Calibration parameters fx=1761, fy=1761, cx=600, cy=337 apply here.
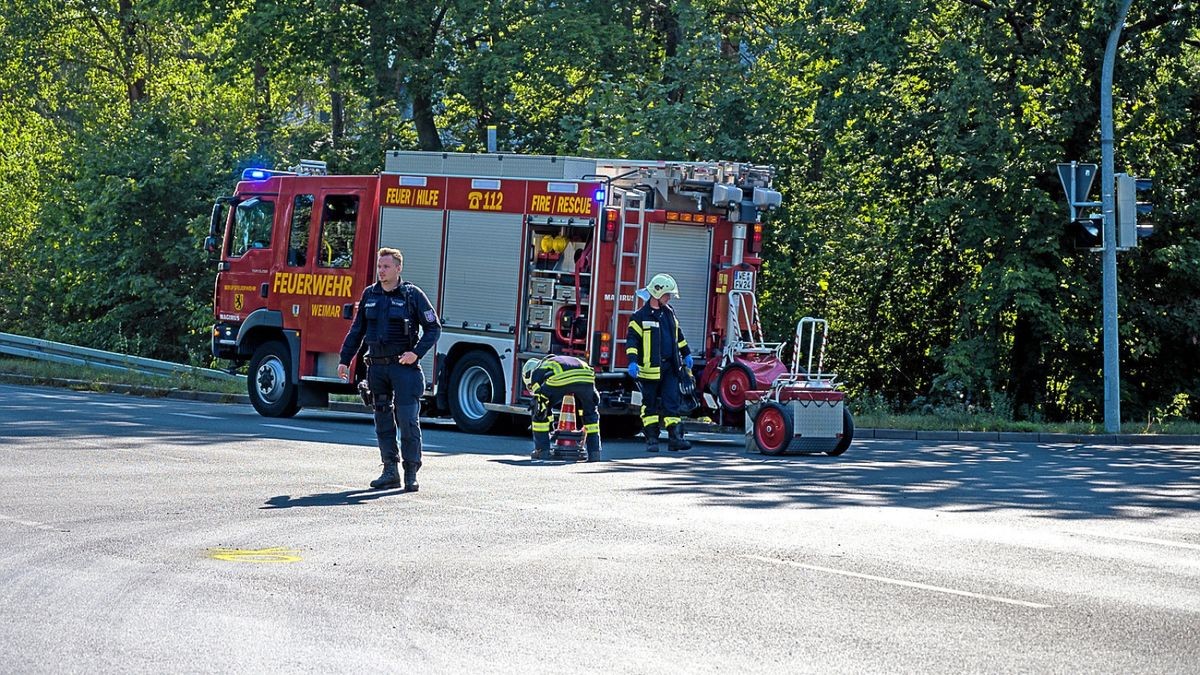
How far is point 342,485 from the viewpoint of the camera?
43.6ft

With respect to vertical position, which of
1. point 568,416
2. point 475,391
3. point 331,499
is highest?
point 475,391

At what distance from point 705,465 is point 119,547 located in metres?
7.34

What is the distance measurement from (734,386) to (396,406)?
6.61 m

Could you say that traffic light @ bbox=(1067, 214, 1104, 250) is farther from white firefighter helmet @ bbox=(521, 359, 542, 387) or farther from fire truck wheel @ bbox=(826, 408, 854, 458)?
white firefighter helmet @ bbox=(521, 359, 542, 387)

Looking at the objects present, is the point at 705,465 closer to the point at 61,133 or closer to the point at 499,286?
the point at 499,286

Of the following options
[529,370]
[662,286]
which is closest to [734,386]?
[662,286]

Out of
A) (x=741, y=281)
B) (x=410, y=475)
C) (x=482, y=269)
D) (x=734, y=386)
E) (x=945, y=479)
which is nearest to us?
(x=410, y=475)

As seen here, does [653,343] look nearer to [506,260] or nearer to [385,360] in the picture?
[506,260]

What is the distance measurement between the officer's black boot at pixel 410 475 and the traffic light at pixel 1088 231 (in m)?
12.8

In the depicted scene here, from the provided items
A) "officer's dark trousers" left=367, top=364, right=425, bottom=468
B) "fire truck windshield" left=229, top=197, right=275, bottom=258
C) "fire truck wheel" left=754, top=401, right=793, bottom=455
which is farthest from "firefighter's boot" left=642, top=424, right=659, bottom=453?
"fire truck windshield" left=229, top=197, right=275, bottom=258

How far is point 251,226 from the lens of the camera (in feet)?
73.8

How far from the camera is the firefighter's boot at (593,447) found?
16.3 metres

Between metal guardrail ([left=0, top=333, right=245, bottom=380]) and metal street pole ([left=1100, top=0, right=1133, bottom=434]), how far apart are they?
1301cm

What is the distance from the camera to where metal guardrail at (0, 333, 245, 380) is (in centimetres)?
2862
